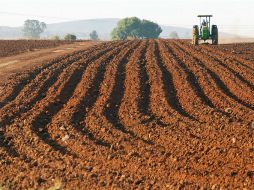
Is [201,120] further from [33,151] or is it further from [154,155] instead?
[33,151]

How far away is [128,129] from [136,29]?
97350mm

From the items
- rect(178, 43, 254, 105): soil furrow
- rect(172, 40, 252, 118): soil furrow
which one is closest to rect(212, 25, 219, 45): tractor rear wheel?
rect(178, 43, 254, 105): soil furrow

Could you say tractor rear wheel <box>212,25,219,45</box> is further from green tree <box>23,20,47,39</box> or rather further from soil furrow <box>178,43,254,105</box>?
green tree <box>23,20,47,39</box>

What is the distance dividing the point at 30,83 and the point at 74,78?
4.81 feet

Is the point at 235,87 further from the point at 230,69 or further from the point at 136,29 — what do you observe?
the point at 136,29

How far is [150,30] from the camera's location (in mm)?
104000

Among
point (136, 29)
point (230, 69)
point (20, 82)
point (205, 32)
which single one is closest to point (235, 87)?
point (230, 69)

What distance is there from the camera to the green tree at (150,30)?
103m

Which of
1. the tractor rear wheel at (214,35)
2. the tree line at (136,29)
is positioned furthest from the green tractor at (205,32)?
the tree line at (136,29)

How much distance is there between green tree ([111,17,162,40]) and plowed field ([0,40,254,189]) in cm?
8831

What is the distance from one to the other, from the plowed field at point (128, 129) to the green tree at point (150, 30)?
87.6 metres

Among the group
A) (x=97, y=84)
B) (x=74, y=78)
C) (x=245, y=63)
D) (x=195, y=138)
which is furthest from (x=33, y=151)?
(x=245, y=63)

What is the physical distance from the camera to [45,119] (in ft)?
34.3

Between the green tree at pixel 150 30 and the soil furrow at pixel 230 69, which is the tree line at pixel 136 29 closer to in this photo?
the green tree at pixel 150 30
